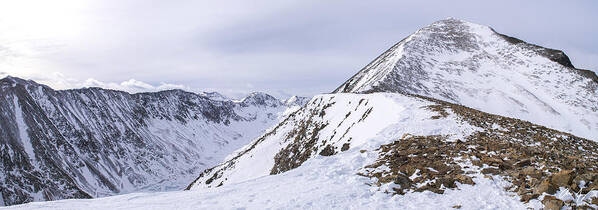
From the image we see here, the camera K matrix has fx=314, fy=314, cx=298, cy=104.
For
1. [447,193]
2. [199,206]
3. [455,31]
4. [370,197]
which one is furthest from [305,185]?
[455,31]

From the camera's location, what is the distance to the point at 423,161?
46.4 feet

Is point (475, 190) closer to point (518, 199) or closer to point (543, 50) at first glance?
point (518, 199)

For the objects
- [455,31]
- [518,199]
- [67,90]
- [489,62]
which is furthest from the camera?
[67,90]

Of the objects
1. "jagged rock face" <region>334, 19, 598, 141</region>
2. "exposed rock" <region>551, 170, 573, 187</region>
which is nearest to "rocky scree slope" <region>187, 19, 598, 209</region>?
"exposed rock" <region>551, 170, 573, 187</region>

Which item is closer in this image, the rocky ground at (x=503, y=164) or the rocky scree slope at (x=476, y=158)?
the rocky ground at (x=503, y=164)

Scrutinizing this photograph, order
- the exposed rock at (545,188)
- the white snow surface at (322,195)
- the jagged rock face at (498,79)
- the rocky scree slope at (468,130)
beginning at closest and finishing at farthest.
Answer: the exposed rock at (545,188) → the white snow surface at (322,195) → the rocky scree slope at (468,130) → the jagged rock face at (498,79)

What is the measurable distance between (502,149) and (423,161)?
397 centimetres

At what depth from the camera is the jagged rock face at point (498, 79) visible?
6700 centimetres

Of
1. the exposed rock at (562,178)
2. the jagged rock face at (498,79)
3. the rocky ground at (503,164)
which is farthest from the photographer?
the jagged rock face at (498,79)

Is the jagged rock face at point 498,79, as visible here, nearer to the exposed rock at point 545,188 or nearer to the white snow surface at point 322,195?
the white snow surface at point 322,195

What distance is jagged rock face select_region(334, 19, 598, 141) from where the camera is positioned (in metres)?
67.0

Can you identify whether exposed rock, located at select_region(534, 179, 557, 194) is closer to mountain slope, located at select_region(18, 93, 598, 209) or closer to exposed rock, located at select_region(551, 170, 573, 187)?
mountain slope, located at select_region(18, 93, 598, 209)

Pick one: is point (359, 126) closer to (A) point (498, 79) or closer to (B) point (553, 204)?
(B) point (553, 204)

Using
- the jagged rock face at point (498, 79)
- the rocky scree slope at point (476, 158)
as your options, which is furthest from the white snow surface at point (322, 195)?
the jagged rock face at point (498, 79)
